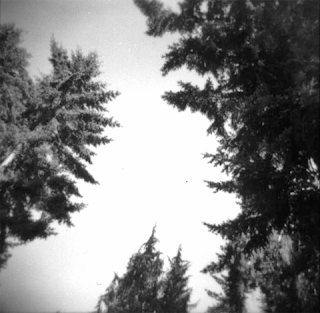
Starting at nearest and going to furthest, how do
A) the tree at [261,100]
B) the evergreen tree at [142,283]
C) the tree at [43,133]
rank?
the tree at [261,100] < the tree at [43,133] < the evergreen tree at [142,283]

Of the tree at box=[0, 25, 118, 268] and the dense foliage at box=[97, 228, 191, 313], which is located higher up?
the tree at box=[0, 25, 118, 268]

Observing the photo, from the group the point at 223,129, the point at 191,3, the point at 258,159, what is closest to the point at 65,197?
the point at 223,129

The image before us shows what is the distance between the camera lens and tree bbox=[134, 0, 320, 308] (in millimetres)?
6051

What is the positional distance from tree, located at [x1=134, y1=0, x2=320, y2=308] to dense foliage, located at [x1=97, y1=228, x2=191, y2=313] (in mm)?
11778

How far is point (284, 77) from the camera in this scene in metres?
7.46

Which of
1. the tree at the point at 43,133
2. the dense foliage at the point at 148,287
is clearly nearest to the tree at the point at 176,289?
the dense foliage at the point at 148,287

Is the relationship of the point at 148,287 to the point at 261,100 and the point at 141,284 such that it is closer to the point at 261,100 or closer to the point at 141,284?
the point at 141,284

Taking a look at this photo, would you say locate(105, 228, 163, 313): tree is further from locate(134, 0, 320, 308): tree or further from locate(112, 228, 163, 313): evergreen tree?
locate(134, 0, 320, 308): tree

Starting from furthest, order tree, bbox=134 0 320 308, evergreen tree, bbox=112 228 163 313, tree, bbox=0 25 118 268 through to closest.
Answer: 1. evergreen tree, bbox=112 228 163 313
2. tree, bbox=0 25 118 268
3. tree, bbox=134 0 320 308

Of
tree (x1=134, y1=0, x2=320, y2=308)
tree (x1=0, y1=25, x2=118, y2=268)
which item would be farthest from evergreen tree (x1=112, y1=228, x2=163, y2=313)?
tree (x1=134, y1=0, x2=320, y2=308)

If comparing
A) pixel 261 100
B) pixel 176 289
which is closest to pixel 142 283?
pixel 176 289

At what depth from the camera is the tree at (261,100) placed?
19.9ft

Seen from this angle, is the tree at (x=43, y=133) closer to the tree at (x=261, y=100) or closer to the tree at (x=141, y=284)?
the tree at (x=261, y=100)

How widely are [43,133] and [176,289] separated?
15656 mm
